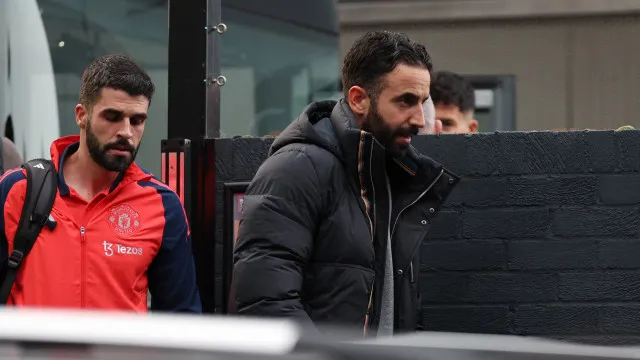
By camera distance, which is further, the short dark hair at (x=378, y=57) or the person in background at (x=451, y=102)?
the person in background at (x=451, y=102)

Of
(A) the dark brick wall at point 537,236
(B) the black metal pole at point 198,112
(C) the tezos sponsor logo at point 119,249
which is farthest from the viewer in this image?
(B) the black metal pole at point 198,112

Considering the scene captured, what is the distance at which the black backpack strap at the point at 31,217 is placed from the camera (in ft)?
12.1

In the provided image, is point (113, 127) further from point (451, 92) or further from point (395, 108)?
point (451, 92)

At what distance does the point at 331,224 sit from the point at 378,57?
60 cm

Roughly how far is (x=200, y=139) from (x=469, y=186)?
3.90 ft

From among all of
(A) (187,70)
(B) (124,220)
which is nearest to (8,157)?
(A) (187,70)

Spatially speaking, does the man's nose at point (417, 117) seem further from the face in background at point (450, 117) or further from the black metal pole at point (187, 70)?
the face in background at point (450, 117)

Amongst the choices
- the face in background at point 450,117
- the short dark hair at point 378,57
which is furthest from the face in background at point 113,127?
the face in background at point 450,117

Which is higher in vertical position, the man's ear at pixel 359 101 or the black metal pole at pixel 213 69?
the black metal pole at pixel 213 69

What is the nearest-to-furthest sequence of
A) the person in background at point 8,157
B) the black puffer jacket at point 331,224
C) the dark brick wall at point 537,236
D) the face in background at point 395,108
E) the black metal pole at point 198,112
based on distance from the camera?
the black puffer jacket at point 331,224 < the face in background at point 395,108 < the dark brick wall at point 537,236 < the black metal pole at point 198,112 < the person in background at point 8,157

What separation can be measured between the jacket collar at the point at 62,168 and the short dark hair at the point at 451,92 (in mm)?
2088

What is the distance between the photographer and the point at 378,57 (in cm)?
365

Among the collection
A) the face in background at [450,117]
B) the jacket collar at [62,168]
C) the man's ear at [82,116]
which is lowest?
the jacket collar at [62,168]

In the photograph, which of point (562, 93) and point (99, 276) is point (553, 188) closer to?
point (99, 276)
